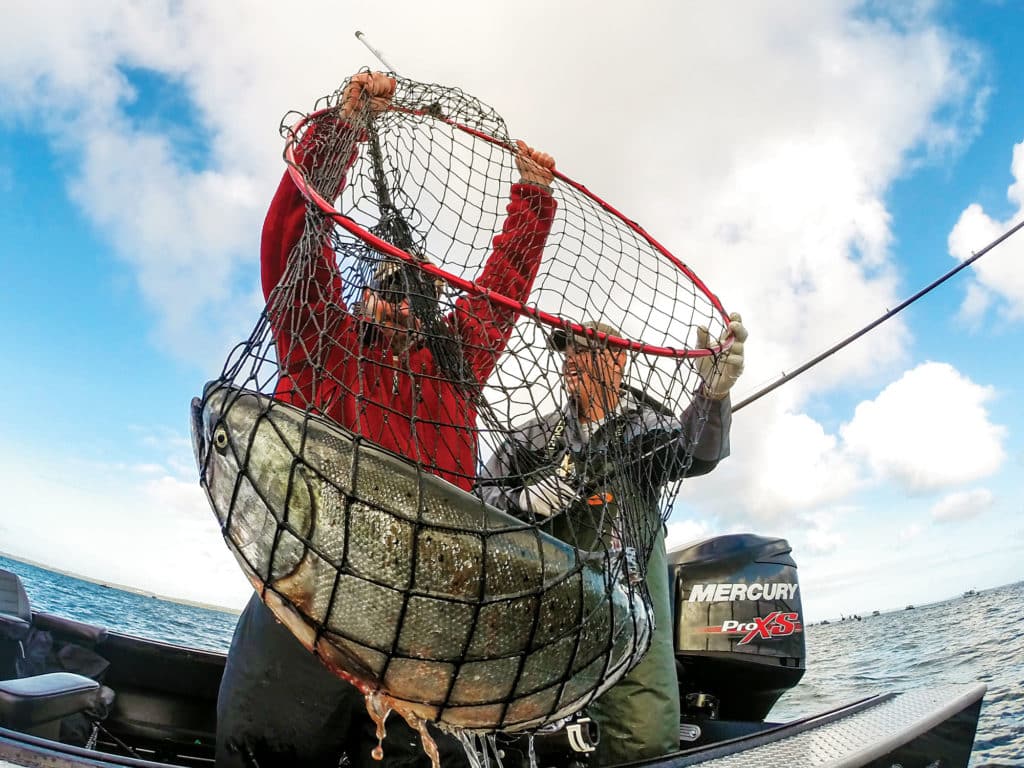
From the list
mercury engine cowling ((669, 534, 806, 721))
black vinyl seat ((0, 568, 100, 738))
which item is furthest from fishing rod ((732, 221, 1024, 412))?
black vinyl seat ((0, 568, 100, 738))

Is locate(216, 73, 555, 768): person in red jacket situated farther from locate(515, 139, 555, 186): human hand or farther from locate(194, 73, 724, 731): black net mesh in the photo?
locate(515, 139, 555, 186): human hand

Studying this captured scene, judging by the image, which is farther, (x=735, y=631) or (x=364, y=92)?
(x=735, y=631)

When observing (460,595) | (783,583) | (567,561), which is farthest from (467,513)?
(783,583)

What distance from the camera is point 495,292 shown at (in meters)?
2.10

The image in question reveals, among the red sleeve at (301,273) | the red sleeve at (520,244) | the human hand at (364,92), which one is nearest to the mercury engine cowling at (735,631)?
the red sleeve at (520,244)

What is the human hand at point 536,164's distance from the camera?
291cm

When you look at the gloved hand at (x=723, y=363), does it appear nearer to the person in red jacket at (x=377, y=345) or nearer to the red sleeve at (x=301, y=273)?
the person in red jacket at (x=377, y=345)

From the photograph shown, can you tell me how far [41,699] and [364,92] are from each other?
2.49 meters

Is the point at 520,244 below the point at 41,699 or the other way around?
the other way around

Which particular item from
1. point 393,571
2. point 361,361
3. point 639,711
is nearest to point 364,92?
point 361,361

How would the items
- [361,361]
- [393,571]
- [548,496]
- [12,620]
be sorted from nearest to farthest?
[393,571] < [361,361] < [548,496] < [12,620]

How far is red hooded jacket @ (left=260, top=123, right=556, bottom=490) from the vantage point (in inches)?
67.2

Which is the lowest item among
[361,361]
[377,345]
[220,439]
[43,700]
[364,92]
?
[43,700]

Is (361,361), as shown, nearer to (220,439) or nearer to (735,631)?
(220,439)
